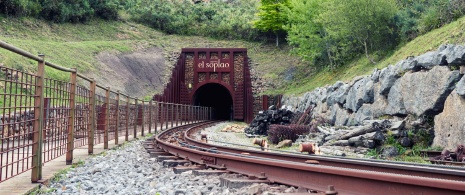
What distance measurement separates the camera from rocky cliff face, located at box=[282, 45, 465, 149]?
849cm

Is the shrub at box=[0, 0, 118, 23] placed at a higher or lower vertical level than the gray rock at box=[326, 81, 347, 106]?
higher

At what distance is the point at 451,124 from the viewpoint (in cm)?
841

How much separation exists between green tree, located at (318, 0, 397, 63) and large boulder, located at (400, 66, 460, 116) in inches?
453

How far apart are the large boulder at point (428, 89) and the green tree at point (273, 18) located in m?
34.1

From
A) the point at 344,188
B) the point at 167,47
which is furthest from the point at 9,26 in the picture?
the point at 344,188

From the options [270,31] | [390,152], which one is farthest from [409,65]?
[270,31]

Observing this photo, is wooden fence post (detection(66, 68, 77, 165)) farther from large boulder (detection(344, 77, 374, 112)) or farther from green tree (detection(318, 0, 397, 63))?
green tree (detection(318, 0, 397, 63))

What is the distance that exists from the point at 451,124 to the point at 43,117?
7.09 meters

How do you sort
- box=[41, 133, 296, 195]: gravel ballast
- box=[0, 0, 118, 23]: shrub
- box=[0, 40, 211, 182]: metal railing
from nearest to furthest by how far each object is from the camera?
box=[41, 133, 296, 195]: gravel ballast < box=[0, 40, 211, 182]: metal railing < box=[0, 0, 118, 23]: shrub

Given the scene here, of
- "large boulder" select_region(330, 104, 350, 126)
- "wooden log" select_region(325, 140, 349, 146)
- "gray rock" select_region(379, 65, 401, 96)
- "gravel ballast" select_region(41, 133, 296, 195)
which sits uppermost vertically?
"gray rock" select_region(379, 65, 401, 96)

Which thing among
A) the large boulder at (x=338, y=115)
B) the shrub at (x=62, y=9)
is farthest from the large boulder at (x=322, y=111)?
the shrub at (x=62, y=9)

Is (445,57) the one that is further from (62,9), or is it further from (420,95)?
(62,9)

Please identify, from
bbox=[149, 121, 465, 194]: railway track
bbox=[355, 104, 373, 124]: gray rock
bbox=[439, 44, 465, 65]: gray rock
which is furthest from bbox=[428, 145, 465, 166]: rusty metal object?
bbox=[355, 104, 373, 124]: gray rock

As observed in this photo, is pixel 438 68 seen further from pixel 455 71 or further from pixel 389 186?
pixel 389 186
